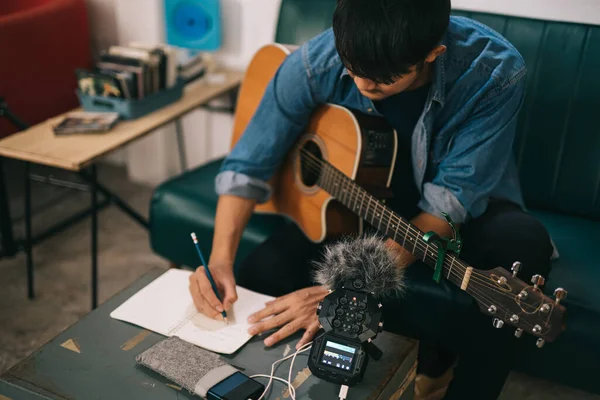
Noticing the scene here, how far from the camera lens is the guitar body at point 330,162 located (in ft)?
4.71

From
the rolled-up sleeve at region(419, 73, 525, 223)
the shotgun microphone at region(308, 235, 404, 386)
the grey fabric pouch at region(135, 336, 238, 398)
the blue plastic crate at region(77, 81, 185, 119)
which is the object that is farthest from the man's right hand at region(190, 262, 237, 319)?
the blue plastic crate at region(77, 81, 185, 119)

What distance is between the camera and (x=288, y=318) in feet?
3.93

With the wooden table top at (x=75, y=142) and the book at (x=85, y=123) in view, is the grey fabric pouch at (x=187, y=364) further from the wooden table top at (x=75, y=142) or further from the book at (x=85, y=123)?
the book at (x=85, y=123)

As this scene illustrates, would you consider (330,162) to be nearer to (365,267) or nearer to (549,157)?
(365,267)

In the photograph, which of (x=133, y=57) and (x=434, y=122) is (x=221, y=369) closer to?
(x=434, y=122)

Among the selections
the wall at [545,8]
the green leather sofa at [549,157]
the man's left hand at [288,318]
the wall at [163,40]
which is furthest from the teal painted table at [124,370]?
the wall at [163,40]

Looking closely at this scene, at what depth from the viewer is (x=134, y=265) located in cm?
226

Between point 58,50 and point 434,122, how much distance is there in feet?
5.42

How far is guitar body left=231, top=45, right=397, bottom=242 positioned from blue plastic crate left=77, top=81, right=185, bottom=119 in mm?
440

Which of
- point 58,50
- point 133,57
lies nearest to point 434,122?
point 133,57

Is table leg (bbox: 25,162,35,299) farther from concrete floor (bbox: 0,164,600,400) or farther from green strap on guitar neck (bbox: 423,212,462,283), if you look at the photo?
green strap on guitar neck (bbox: 423,212,462,283)

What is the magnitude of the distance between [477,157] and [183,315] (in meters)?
0.69

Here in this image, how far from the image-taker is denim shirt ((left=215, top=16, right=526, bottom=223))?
1.34 meters

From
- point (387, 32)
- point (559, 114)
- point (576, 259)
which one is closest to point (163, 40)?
point (559, 114)
